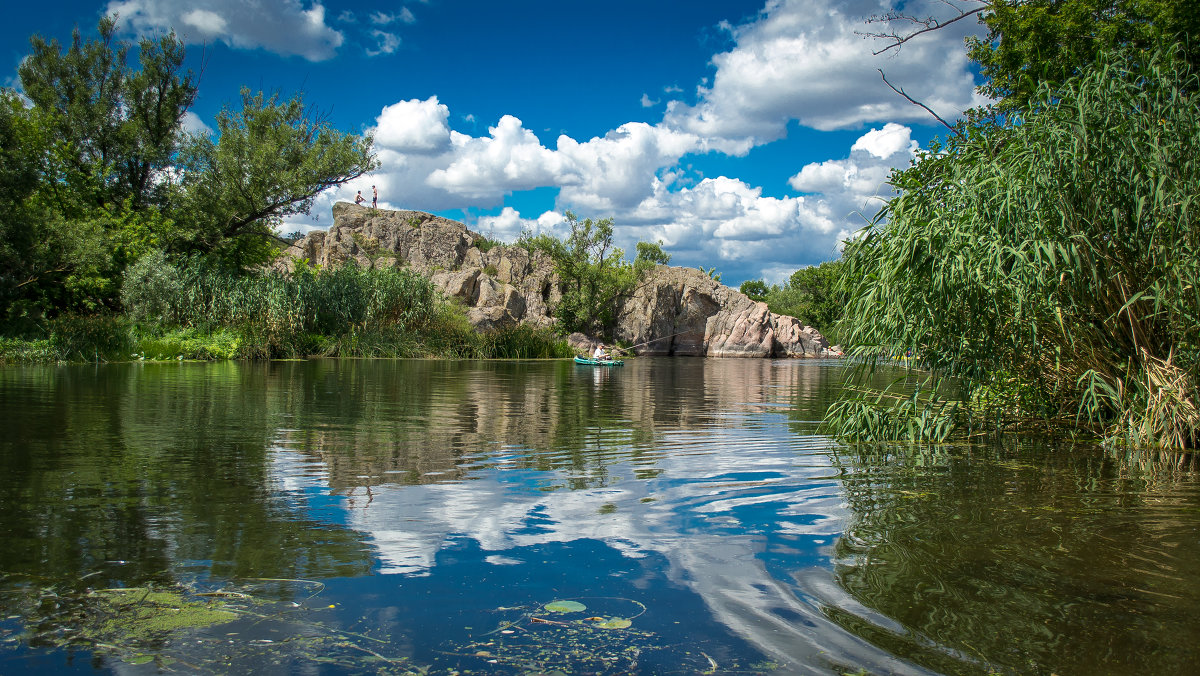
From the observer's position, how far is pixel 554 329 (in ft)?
183

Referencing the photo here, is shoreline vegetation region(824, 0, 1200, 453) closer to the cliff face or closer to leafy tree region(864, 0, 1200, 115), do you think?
leafy tree region(864, 0, 1200, 115)

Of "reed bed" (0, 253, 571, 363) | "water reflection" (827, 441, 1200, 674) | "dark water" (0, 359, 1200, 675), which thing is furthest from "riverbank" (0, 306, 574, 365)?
"water reflection" (827, 441, 1200, 674)

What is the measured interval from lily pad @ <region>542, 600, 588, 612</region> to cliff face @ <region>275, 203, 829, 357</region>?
2032 inches

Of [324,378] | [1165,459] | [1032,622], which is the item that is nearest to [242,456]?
[1032,622]

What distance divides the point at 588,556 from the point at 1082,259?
21.6 feet

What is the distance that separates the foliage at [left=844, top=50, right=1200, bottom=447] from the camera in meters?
7.32

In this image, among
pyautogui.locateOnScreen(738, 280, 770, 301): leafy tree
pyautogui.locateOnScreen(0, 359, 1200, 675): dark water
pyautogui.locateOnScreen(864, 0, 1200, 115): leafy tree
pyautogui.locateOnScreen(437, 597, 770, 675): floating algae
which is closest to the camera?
pyautogui.locateOnScreen(437, 597, 770, 675): floating algae

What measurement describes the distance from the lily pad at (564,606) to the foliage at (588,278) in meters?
54.1

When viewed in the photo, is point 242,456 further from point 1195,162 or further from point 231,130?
point 231,130

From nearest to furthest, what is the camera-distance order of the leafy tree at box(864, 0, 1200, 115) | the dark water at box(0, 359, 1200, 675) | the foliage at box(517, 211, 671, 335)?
the dark water at box(0, 359, 1200, 675)
the leafy tree at box(864, 0, 1200, 115)
the foliage at box(517, 211, 671, 335)

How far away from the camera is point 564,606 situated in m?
3.40

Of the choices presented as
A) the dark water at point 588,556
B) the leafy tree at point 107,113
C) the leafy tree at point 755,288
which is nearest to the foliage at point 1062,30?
the dark water at point 588,556

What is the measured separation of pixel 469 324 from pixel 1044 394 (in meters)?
33.6

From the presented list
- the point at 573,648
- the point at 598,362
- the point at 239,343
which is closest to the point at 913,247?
the point at 573,648
